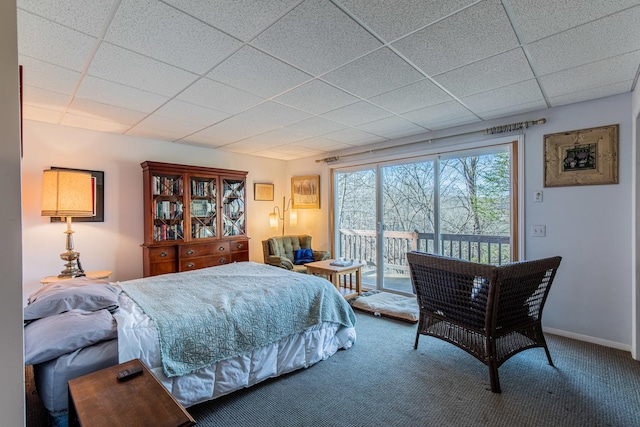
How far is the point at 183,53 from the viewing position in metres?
1.93

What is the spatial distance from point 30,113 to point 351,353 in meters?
3.96

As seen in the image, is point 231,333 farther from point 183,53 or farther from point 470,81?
point 470,81

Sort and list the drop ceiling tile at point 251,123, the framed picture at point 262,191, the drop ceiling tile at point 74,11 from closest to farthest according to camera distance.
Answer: the drop ceiling tile at point 74,11, the drop ceiling tile at point 251,123, the framed picture at point 262,191

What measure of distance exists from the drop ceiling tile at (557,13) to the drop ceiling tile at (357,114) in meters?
1.41

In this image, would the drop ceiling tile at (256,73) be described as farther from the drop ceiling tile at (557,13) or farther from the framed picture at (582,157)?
the framed picture at (582,157)

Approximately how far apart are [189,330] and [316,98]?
216 centimetres

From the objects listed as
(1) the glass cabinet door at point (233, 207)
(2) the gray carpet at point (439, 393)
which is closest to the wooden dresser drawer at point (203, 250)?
(1) the glass cabinet door at point (233, 207)

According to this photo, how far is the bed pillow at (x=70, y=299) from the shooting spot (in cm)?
176

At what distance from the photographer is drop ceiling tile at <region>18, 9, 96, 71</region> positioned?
1.61m

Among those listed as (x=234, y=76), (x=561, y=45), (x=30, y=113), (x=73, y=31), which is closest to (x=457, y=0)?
(x=561, y=45)

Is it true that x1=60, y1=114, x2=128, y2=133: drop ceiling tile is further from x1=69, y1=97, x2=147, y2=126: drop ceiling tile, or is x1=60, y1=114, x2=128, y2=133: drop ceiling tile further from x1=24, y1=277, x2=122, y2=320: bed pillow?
x1=24, y1=277, x2=122, y2=320: bed pillow

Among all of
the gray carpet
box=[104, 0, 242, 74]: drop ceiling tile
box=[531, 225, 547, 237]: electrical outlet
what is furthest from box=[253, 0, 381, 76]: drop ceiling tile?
box=[531, 225, 547, 237]: electrical outlet

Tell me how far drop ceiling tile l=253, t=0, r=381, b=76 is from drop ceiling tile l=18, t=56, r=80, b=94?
149cm

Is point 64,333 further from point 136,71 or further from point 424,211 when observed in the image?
point 424,211
